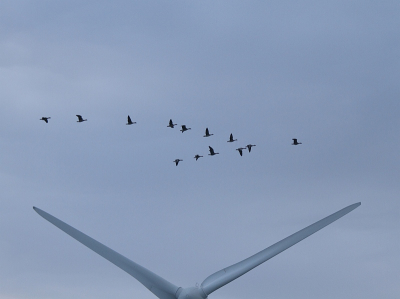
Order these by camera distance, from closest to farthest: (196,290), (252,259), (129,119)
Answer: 1. (196,290)
2. (252,259)
3. (129,119)

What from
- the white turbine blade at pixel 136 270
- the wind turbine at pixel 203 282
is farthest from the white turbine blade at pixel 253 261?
the white turbine blade at pixel 136 270

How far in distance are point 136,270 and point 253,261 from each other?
9.44 metres

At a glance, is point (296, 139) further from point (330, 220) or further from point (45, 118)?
point (330, 220)

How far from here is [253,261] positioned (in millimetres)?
54438

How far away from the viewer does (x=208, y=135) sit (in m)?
158

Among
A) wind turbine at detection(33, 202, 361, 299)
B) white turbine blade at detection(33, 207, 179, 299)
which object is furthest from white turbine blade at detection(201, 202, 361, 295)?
white turbine blade at detection(33, 207, 179, 299)

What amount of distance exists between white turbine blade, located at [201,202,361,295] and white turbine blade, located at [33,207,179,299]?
9.45ft

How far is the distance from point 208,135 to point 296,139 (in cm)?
2042

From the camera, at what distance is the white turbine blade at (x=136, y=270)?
53375mm

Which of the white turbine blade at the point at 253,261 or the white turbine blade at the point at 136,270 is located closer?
the white turbine blade at the point at 253,261

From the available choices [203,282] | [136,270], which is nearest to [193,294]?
[203,282]

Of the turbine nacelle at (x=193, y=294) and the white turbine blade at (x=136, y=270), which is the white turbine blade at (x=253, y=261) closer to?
the turbine nacelle at (x=193, y=294)

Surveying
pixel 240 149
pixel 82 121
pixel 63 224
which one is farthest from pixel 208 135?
pixel 63 224

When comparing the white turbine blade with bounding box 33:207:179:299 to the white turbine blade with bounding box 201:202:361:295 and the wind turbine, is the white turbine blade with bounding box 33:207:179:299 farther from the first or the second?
the white turbine blade with bounding box 201:202:361:295
